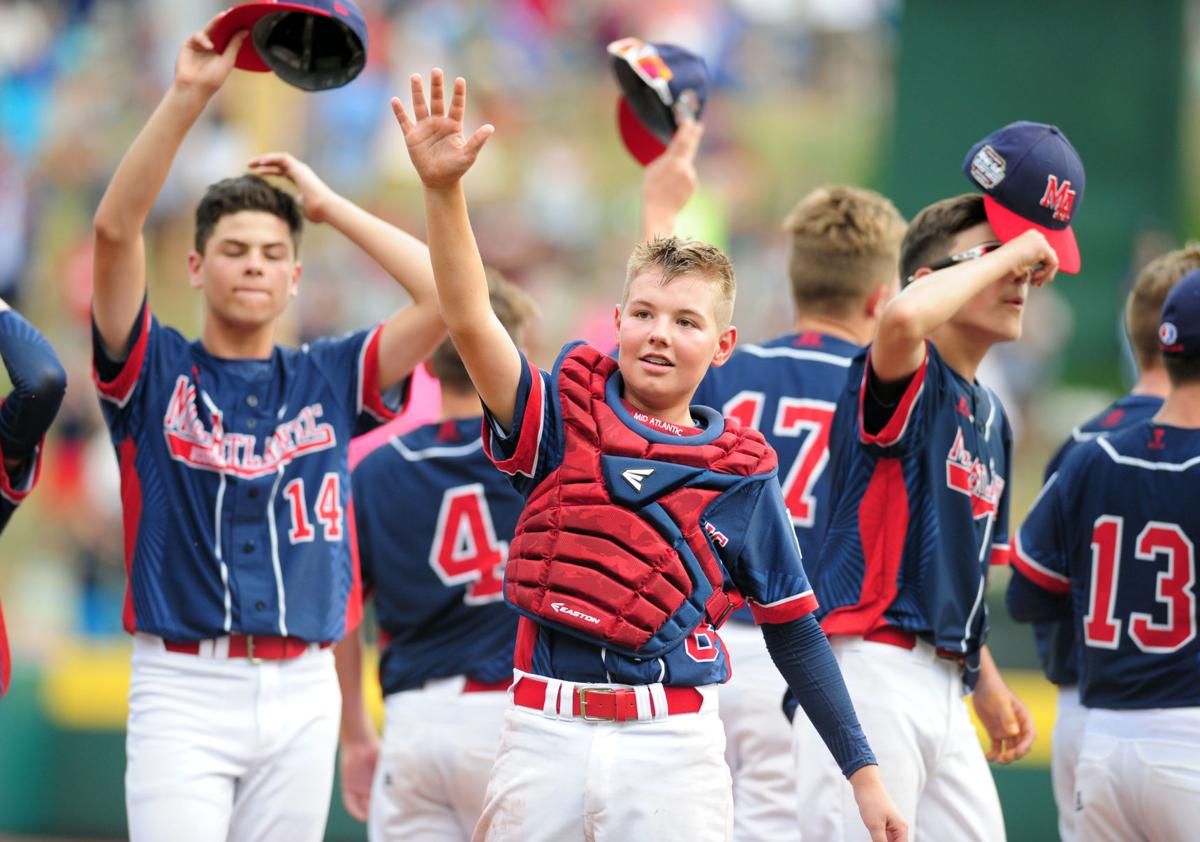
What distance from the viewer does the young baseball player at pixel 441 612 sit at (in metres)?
4.57

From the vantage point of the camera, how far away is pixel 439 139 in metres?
3.04

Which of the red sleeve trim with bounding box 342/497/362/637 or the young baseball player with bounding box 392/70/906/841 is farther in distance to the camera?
the red sleeve trim with bounding box 342/497/362/637

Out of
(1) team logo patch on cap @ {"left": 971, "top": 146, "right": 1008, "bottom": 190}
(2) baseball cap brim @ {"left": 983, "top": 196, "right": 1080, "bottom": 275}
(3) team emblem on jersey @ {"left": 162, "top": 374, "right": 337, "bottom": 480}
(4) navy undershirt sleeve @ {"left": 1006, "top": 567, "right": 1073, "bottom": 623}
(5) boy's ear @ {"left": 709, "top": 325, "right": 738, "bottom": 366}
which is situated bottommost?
(4) navy undershirt sleeve @ {"left": 1006, "top": 567, "right": 1073, "bottom": 623}

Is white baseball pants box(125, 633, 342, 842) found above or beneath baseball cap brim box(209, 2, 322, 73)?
beneath

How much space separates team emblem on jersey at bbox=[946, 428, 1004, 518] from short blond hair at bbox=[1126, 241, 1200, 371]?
118 centimetres

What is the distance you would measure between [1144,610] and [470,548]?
1.89 m

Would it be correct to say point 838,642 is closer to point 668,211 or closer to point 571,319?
point 668,211

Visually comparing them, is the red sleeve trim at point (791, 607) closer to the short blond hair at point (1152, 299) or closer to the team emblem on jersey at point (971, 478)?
the team emblem on jersey at point (971, 478)

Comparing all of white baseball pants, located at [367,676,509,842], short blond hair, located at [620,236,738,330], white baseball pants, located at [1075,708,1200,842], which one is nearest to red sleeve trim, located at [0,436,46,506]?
white baseball pants, located at [367,676,509,842]

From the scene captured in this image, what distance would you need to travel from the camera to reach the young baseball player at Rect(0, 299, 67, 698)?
148 inches

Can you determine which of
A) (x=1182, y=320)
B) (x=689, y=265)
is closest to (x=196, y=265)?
(x=689, y=265)

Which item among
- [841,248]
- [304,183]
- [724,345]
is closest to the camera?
[724,345]

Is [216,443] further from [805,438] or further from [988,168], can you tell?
[988,168]

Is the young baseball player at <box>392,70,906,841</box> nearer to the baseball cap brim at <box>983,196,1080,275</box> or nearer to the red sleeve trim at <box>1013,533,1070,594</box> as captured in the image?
the baseball cap brim at <box>983,196,1080,275</box>
